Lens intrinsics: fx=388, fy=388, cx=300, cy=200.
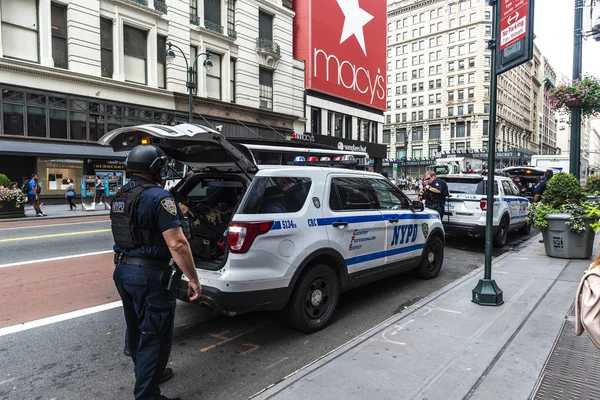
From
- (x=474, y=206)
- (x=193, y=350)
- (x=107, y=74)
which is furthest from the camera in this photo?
(x=107, y=74)

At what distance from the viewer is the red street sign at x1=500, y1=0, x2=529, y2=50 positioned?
14.2 ft

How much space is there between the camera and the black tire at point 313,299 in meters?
4.07

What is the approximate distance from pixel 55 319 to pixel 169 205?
10.3 ft

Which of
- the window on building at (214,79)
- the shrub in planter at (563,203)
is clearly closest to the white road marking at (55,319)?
the shrub in planter at (563,203)

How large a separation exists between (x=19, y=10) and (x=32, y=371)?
2117 cm

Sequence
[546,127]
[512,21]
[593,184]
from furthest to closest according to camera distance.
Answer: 1. [546,127]
2. [593,184]
3. [512,21]

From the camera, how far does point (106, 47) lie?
68.6 feet

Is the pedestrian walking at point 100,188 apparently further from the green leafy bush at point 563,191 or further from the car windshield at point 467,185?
the green leafy bush at point 563,191

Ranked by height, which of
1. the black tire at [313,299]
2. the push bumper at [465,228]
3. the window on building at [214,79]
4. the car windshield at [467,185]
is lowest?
the black tire at [313,299]

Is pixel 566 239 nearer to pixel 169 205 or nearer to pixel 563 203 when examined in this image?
pixel 563 203

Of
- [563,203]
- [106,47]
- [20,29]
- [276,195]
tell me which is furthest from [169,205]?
[106,47]

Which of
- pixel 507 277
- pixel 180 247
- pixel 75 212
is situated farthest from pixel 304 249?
pixel 75 212

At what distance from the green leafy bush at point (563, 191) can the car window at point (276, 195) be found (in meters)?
6.26

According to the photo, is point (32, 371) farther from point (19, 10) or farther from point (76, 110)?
point (19, 10)
